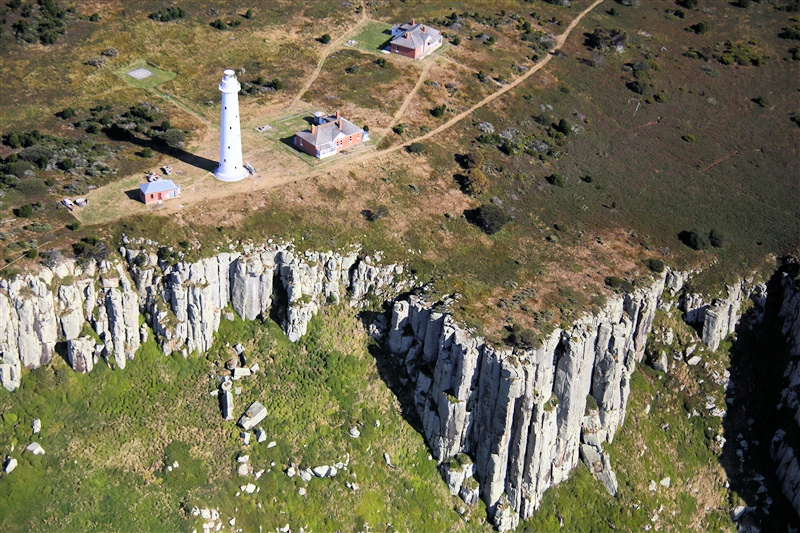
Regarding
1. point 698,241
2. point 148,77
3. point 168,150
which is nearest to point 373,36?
point 148,77

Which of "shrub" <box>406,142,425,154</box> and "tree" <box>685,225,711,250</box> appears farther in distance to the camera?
"shrub" <box>406,142,425,154</box>

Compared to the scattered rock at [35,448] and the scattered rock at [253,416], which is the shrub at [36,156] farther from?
the scattered rock at [253,416]

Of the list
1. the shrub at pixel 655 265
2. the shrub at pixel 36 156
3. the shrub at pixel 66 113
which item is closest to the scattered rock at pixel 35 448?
the shrub at pixel 36 156

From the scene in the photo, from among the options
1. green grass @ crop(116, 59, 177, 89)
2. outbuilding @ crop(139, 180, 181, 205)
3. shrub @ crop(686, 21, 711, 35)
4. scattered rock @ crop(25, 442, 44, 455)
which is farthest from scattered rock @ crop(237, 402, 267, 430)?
shrub @ crop(686, 21, 711, 35)

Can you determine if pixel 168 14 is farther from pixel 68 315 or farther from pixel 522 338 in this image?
pixel 522 338

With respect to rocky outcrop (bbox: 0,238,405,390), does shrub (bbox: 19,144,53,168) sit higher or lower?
higher

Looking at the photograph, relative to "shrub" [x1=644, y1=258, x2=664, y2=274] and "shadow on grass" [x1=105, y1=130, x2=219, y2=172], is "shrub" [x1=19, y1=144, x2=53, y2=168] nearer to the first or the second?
"shadow on grass" [x1=105, y1=130, x2=219, y2=172]
